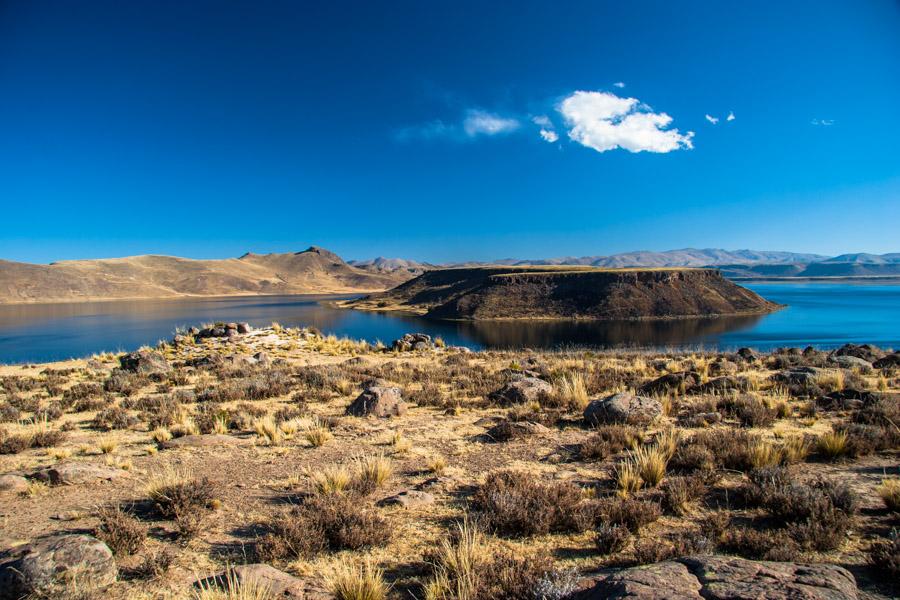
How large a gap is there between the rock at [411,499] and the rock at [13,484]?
4.85 meters

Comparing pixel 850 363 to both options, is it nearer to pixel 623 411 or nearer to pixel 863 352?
pixel 863 352

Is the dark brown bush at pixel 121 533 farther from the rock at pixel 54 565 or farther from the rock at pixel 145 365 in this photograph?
the rock at pixel 145 365

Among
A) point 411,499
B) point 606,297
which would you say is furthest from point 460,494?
point 606,297

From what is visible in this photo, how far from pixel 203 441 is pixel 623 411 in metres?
7.85

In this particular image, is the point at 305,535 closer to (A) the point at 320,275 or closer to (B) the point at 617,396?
(B) the point at 617,396

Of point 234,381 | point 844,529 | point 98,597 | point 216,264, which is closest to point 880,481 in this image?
point 844,529

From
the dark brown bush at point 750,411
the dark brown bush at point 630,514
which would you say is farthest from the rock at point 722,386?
the dark brown bush at point 630,514

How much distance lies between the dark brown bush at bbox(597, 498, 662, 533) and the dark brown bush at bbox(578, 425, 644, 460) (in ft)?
6.47

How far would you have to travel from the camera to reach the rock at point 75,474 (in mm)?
5895

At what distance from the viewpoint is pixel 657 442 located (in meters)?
6.54

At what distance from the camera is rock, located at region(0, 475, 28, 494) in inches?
225

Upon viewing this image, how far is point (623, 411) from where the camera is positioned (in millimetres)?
8477

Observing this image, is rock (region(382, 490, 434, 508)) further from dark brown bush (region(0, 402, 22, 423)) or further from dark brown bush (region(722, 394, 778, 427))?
dark brown bush (region(0, 402, 22, 423))

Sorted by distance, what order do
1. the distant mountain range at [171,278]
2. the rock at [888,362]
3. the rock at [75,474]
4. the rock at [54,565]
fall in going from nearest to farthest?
the rock at [54,565], the rock at [75,474], the rock at [888,362], the distant mountain range at [171,278]
